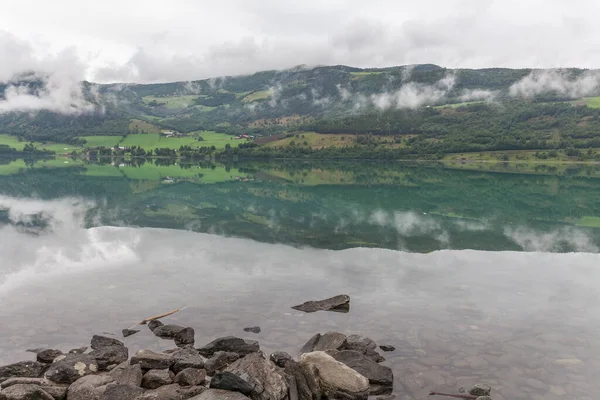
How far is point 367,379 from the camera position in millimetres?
15898

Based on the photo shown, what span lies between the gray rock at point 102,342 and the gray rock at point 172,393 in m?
5.29

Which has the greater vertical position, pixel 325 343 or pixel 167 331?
pixel 325 343

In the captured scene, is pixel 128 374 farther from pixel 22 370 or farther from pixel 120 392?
pixel 22 370

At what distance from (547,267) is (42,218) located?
5609 centimetres

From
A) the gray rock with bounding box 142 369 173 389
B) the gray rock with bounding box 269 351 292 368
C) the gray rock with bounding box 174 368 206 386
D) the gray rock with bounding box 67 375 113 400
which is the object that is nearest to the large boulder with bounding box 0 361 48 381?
the gray rock with bounding box 67 375 113 400

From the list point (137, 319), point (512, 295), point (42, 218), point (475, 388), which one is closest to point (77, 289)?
point (137, 319)

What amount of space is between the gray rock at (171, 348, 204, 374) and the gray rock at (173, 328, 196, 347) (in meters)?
2.11

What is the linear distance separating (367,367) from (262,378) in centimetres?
417

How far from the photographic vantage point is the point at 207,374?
16.9 meters

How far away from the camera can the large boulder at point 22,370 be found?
16.3 m

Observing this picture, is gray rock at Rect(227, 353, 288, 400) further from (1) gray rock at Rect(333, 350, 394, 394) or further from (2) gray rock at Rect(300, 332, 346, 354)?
(2) gray rock at Rect(300, 332, 346, 354)

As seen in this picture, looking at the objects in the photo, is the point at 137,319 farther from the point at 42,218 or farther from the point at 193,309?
the point at 42,218

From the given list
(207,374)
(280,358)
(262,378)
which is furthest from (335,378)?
(207,374)

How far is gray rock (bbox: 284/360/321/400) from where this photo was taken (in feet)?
48.9
